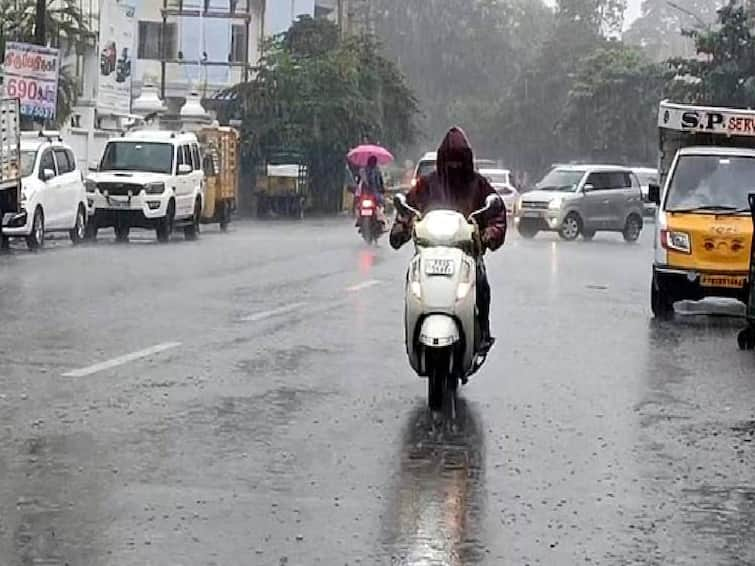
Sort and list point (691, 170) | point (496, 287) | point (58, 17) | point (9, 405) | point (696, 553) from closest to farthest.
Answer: point (696, 553) → point (9, 405) → point (691, 170) → point (496, 287) → point (58, 17)

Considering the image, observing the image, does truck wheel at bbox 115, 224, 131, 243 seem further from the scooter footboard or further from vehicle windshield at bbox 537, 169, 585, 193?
the scooter footboard

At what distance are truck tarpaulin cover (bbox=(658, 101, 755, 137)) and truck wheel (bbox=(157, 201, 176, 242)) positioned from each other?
1362cm

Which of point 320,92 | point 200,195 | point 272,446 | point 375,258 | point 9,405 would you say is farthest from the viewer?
point 320,92

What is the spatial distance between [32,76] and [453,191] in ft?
85.6

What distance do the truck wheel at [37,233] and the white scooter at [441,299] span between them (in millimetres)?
18021

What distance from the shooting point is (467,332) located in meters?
10.3

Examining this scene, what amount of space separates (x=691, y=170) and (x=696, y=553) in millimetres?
12110

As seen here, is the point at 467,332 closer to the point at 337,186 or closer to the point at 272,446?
the point at 272,446

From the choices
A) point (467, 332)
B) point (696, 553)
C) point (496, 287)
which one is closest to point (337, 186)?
point (496, 287)

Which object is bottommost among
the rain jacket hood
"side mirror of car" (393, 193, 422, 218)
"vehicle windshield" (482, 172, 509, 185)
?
"vehicle windshield" (482, 172, 509, 185)

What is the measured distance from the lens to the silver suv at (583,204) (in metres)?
37.8

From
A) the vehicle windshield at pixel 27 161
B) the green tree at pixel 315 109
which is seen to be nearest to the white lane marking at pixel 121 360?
the vehicle windshield at pixel 27 161

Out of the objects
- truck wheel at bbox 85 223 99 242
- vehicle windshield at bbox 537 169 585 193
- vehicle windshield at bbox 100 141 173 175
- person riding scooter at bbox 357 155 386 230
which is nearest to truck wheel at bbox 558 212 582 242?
vehicle windshield at bbox 537 169 585 193

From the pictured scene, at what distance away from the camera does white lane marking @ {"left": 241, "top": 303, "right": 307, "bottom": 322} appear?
52.2ft
